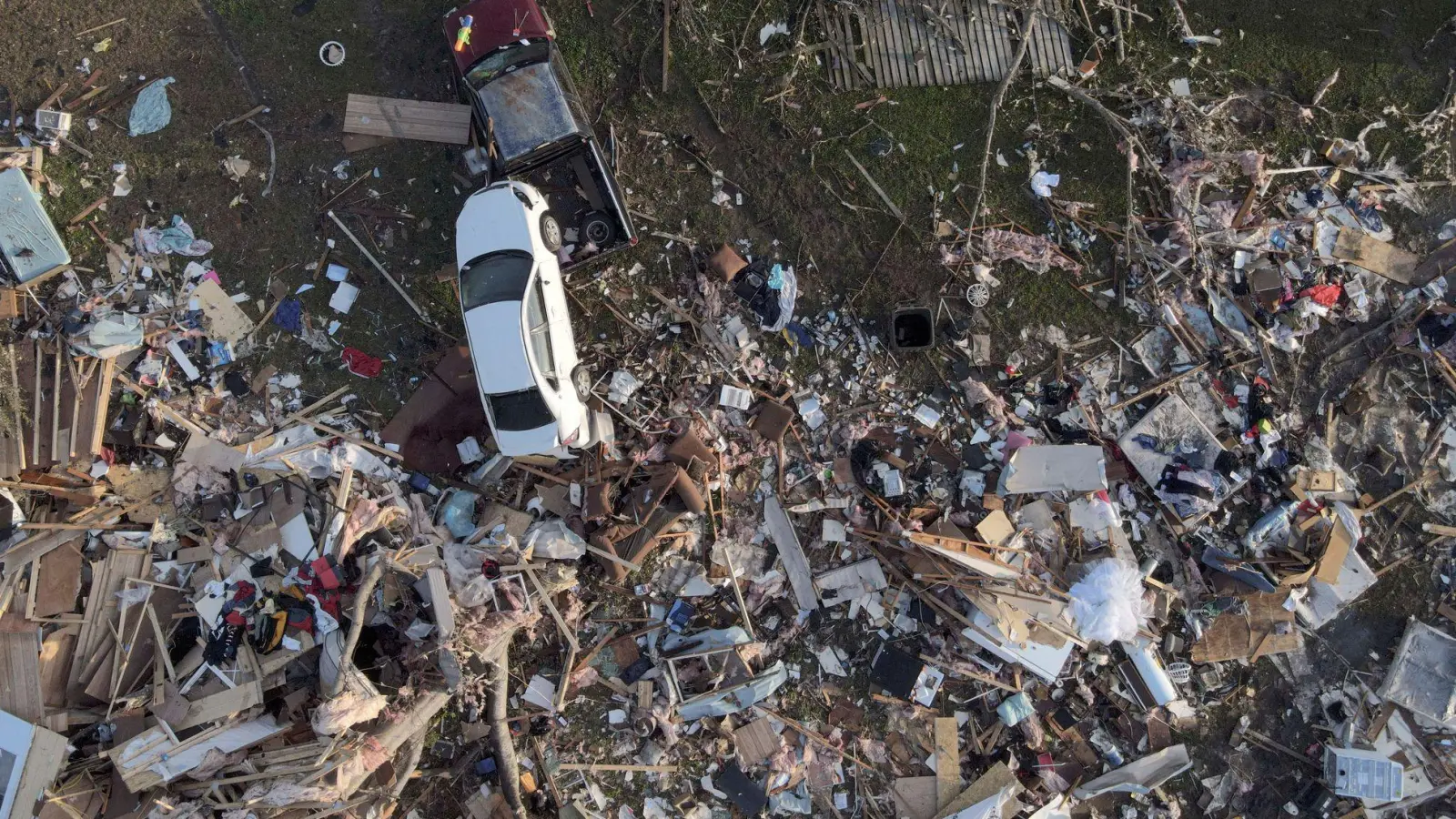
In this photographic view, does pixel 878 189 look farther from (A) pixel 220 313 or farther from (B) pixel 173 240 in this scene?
(B) pixel 173 240

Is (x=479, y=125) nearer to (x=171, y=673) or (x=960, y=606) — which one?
(x=171, y=673)

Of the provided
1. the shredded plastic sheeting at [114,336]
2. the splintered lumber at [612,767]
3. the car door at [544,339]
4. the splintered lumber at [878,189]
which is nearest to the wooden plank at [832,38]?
the splintered lumber at [878,189]

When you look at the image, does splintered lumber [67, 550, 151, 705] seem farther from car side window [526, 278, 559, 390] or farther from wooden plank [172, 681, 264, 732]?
car side window [526, 278, 559, 390]


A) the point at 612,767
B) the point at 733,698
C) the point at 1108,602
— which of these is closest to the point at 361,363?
the point at 612,767

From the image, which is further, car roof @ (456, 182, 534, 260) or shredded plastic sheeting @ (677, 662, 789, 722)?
shredded plastic sheeting @ (677, 662, 789, 722)

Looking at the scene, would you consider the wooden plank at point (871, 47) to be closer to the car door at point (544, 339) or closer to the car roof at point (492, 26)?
the car roof at point (492, 26)

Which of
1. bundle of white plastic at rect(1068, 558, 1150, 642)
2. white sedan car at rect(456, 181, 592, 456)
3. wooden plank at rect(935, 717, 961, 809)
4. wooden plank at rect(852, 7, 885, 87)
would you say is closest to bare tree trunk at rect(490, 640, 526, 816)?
white sedan car at rect(456, 181, 592, 456)

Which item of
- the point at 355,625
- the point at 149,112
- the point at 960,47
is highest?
the point at 149,112
